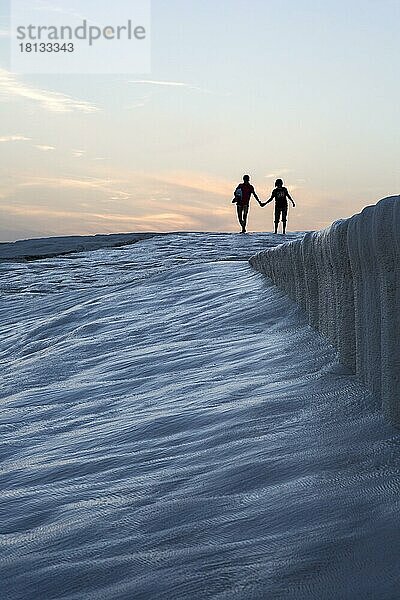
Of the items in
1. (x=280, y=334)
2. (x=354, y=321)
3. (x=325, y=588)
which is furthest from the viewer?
(x=280, y=334)

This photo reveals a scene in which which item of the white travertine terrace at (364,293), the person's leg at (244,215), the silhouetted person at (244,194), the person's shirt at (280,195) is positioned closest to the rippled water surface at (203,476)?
the white travertine terrace at (364,293)

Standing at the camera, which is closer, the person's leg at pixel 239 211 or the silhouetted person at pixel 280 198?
the silhouetted person at pixel 280 198

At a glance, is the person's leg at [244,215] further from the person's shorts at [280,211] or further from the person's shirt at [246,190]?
the person's shorts at [280,211]

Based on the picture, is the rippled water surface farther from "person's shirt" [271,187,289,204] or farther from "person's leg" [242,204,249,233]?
"person's leg" [242,204,249,233]

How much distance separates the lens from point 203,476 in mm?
2795

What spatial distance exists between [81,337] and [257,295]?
5.48 ft

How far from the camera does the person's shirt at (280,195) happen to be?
2331cm

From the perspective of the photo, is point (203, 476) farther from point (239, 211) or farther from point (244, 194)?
point (239, 211)

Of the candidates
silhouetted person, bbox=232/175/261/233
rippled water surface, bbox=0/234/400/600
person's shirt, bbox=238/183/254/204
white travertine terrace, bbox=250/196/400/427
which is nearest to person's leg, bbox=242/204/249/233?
silhouetted person, bbox=232/175/261/233

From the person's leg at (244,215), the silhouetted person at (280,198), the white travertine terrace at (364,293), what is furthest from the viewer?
the person's leg at (244,215)

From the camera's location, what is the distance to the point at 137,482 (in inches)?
113

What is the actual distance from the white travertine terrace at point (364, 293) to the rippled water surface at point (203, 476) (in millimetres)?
110

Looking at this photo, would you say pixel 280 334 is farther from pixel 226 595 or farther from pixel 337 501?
pixel 226 595

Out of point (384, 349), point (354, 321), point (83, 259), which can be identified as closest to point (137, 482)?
point (384, 349)
